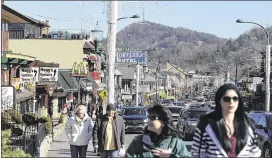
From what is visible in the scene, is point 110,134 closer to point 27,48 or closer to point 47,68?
point 47,68

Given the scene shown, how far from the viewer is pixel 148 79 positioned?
115 m

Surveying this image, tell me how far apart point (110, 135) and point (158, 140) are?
474 cm

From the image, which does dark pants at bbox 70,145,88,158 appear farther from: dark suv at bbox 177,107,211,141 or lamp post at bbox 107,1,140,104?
dark suv at bbox 177,107,211,141

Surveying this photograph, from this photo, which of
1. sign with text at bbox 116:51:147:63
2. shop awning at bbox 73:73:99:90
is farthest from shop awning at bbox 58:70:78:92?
sign with text at bbox 116:51:147:63

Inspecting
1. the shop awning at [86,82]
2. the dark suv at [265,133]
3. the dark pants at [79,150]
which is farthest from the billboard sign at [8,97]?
the shop awning at [86,82]

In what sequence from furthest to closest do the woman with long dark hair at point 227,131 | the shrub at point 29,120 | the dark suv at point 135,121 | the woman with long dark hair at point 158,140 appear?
the dark suv at point 135,121 → the shrub at point 29,120 → the woman with long dark hair at point 158,140 → the woman with long dark hair at point 227,131

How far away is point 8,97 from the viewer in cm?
1650

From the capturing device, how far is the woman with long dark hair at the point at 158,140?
608 centimetres

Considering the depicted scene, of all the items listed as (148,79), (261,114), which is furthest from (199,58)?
(261,114)

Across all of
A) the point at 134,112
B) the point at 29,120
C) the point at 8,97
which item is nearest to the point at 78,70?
the point at 134,112

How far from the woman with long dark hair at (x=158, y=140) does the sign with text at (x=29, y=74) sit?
26.5 metres

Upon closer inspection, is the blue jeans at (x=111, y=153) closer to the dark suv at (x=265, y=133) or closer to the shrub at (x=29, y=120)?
the dark suv at (x=265, y=133)

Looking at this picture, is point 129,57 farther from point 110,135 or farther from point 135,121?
point 110,135

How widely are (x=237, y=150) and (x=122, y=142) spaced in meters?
5.38
